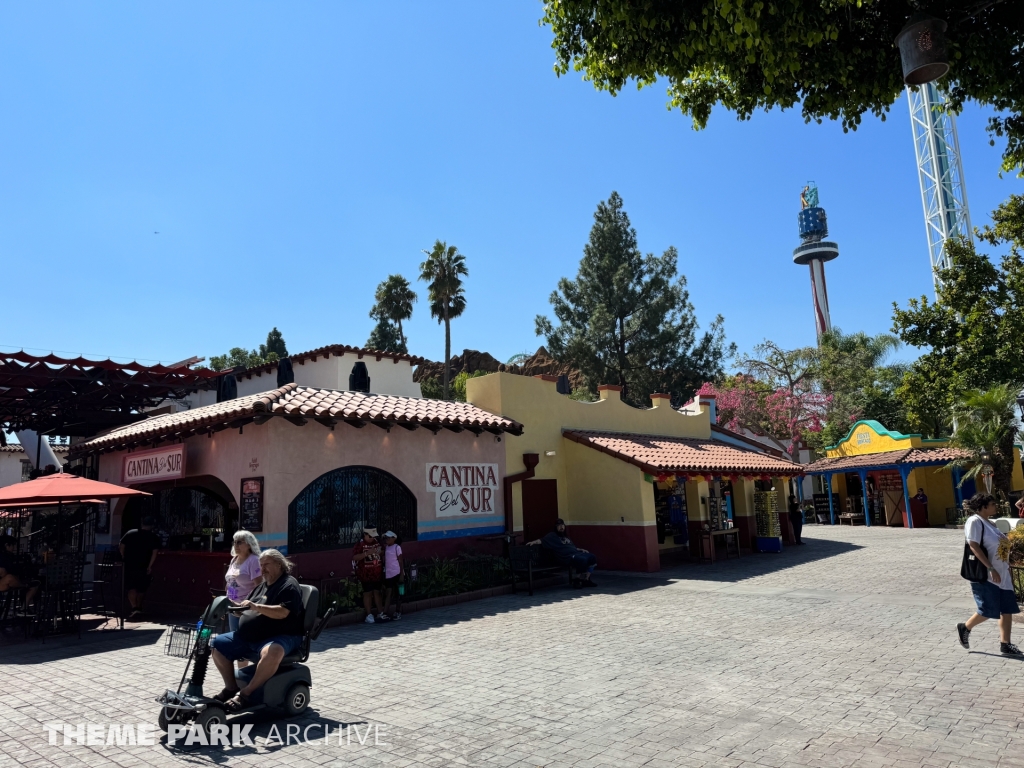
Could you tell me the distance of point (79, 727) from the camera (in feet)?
18.7

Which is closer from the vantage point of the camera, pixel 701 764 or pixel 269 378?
pixel 701 764

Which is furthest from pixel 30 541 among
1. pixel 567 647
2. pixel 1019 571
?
pixel 1019 571

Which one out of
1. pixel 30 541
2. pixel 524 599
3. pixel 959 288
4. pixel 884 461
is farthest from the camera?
pixel 884 461

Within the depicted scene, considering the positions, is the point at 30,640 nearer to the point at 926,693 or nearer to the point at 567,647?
the point at 567,647

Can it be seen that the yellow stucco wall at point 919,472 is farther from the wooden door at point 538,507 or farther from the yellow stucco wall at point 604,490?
the wooden door at point 538,507

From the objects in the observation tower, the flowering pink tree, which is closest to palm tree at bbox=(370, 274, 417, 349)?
the flowering pink tree

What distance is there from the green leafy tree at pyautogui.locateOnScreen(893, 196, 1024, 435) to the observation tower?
71.0m

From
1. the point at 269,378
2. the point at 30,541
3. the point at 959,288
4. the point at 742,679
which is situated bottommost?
the point at 742,679

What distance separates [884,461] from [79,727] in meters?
28.1

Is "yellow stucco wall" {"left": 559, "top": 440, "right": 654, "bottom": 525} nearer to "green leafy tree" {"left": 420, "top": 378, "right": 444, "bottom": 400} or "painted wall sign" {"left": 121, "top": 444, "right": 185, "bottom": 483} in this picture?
"painted wall sign" {"left": 121, "top": 444, "right": 185, "bottom": 483}

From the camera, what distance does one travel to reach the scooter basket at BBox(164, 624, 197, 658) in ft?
19.0

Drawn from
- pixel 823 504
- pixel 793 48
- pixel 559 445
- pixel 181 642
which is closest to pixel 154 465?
pixel 181 642

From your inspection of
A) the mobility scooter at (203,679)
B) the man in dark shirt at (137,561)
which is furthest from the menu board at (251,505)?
the mobility scooter at (203,679)

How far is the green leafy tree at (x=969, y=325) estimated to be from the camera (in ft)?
56.2
